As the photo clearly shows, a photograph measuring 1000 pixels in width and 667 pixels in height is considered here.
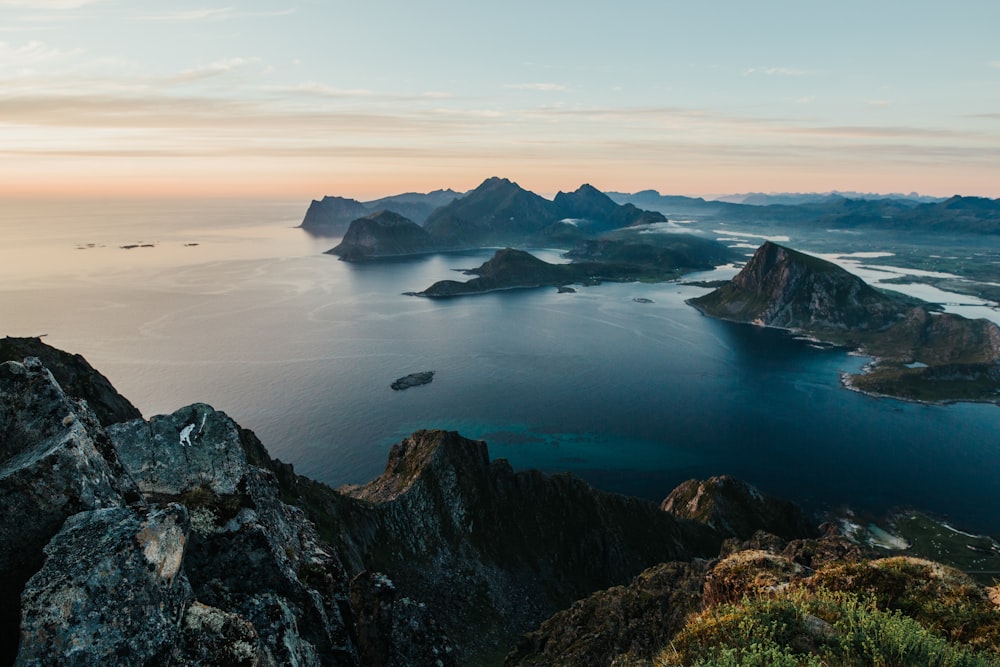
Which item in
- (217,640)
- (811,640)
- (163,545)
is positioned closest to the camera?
(163,545)

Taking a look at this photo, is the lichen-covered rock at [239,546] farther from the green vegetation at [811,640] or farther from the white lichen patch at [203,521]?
the green vegetation at [811,640]

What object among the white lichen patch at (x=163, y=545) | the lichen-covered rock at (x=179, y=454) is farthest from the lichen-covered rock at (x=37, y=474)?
the lichen-covered rock at (x=179, y=454)

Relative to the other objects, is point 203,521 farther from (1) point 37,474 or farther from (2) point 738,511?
A: (2) point 738,511

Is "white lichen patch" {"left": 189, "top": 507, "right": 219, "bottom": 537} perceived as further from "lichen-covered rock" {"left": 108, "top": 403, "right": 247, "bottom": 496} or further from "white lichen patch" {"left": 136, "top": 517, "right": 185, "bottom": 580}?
"white lichen patch" {"left": 136, "top": 517, "right": 185, "bottom": 580}

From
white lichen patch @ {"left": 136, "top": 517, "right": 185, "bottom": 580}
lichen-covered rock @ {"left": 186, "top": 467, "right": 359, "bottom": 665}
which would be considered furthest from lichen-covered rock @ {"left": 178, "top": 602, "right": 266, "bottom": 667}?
white lichen patch @ {"left": 136, "top": 517, "right": 185, "bottom": 580}

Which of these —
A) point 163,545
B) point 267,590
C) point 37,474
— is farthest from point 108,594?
point 267,590

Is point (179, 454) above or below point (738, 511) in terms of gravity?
above

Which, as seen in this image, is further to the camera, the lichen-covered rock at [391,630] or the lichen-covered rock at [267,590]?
the lichen-covered rock at [391,630]
